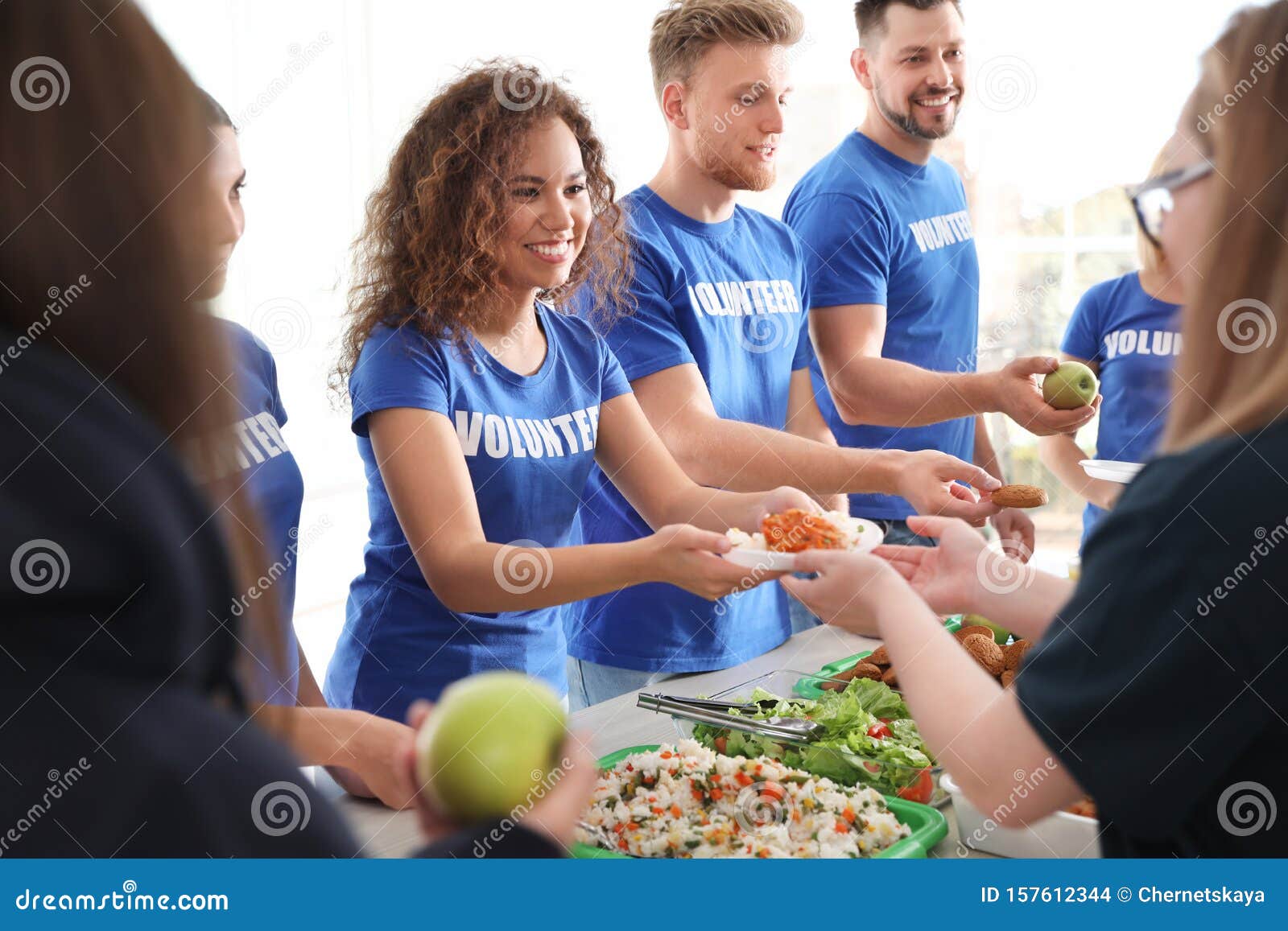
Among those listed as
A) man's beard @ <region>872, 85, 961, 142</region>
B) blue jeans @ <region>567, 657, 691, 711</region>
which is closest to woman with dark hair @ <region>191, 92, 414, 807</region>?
blue jeans @ <region>567, 657, 691, 711</region>

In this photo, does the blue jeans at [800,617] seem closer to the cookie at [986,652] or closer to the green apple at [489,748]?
the cookie at [986,652]

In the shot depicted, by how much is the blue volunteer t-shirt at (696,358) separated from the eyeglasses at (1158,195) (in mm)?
1185

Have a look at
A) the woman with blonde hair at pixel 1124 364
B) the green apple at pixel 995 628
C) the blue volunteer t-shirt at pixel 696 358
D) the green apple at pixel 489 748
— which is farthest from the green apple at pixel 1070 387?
the green apple at pixel 489 748

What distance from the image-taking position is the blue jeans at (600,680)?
7.26 feet

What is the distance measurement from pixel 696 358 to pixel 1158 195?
1.34 meters

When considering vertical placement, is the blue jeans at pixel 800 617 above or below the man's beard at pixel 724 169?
below

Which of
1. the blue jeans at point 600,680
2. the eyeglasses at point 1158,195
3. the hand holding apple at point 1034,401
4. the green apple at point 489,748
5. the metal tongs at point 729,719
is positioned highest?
the hand holding apple at point 1034,401

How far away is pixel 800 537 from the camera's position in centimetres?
151

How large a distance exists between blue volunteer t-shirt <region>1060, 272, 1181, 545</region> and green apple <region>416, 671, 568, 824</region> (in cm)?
203

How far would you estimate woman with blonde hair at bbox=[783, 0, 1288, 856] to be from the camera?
88cm

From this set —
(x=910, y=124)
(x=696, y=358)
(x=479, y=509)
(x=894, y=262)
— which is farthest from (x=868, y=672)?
(x=910, y=124)

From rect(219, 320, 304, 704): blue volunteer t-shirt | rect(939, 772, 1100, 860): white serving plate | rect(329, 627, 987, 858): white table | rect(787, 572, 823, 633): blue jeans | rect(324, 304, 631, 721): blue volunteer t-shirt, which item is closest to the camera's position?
rect(939, 772, 1100, 860): white serving plate

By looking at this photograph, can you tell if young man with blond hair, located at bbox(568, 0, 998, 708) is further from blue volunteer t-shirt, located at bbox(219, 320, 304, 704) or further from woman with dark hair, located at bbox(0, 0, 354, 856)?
woman with dark hair, located at bbox(0, 0, 354, 856)

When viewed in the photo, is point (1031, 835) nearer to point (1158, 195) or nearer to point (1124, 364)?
point (1158, 195)
